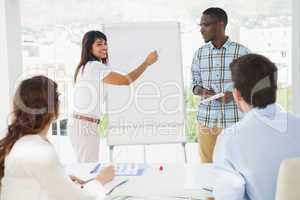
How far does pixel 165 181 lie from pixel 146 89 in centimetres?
140

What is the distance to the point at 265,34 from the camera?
3.75m

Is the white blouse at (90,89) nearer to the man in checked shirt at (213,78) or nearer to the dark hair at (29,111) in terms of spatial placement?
the man in checked shirt at (213,78)

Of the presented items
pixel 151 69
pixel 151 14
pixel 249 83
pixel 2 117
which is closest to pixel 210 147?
pixel 151 69

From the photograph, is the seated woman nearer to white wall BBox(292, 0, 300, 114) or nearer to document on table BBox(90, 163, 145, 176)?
document on table BBox(90, 163, 145, 176)

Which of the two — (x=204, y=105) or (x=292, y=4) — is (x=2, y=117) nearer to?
(x=204, y=105)

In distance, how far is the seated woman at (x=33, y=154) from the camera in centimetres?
153

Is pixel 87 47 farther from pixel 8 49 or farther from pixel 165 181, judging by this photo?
pixel 165 181

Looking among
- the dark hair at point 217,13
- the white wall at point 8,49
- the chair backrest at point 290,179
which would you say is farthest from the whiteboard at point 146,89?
the chair backrest at point 290,179

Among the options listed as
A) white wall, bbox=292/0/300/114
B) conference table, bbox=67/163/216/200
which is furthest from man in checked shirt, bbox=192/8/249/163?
conference table, bbox=67/163/216/200

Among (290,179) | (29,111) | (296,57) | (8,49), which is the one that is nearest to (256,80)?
(290,179)

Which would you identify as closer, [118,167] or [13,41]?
[118,167]

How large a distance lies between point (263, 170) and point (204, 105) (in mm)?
1729

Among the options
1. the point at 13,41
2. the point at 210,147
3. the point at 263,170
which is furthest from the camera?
the point at 13,41

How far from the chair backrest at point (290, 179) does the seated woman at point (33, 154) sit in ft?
2.33
